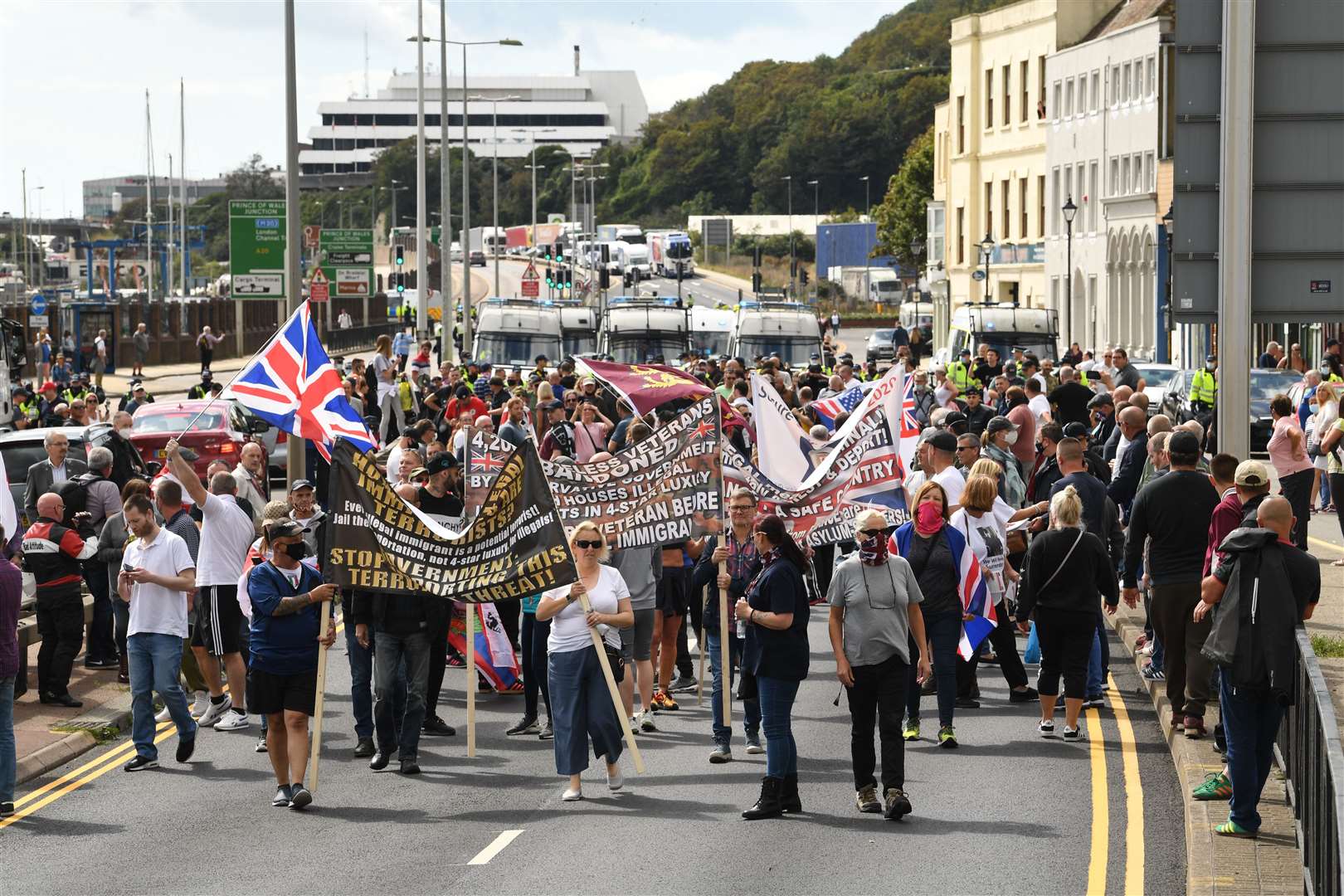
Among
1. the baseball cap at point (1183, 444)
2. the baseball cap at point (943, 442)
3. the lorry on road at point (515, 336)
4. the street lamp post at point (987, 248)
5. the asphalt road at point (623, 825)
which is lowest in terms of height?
the asphalt road at point (623, 825)

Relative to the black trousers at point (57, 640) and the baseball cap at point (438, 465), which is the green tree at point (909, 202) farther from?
the baseball cap at point (438, 465)

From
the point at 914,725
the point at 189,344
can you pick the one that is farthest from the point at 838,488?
the point at 189,344

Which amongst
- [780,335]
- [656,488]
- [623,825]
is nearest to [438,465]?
[656,488]

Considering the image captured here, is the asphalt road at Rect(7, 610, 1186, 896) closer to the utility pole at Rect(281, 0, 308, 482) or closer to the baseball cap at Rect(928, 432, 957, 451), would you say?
the baseball cap at Rect(928, 432, 957, 451)

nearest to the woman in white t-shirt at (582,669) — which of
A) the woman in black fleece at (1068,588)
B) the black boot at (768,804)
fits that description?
the black boot at (768,804)

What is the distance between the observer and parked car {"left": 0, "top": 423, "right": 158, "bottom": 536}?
22.8m

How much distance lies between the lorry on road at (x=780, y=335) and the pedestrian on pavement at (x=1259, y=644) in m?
30.8

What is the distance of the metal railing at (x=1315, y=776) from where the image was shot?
7.85m

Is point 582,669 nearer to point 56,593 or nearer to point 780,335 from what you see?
point 56,593

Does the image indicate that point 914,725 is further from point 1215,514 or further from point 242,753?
point 242,753

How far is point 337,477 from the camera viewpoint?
13.6 metres

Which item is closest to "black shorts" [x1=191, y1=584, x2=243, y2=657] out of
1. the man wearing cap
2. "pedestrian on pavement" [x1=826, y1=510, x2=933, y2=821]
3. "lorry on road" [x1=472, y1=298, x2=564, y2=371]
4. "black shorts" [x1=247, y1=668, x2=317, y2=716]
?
"black shorts" [x1=247, y1=668, x2=317, y2=716]

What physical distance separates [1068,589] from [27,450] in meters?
14.3

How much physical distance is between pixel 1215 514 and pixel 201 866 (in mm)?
6298
